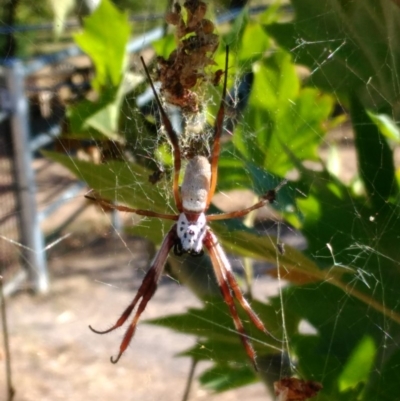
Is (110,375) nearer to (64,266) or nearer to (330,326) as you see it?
(64,266)

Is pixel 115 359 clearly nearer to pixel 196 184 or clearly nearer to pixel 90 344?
pixel 196 184

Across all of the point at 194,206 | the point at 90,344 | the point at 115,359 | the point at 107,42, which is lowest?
the point at 90,344

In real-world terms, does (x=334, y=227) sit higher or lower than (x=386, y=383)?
higher

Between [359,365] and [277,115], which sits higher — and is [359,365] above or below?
below

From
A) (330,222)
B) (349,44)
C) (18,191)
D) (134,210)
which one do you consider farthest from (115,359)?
(18,191)

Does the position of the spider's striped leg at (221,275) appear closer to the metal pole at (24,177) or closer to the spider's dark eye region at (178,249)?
the spider's dark eye region at (178,249)

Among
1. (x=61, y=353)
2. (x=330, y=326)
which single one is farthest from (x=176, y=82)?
(x=61, y=353)

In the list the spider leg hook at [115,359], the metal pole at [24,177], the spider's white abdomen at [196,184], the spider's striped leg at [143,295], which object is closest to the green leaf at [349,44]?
the spider's white abdomen at [196,184]
